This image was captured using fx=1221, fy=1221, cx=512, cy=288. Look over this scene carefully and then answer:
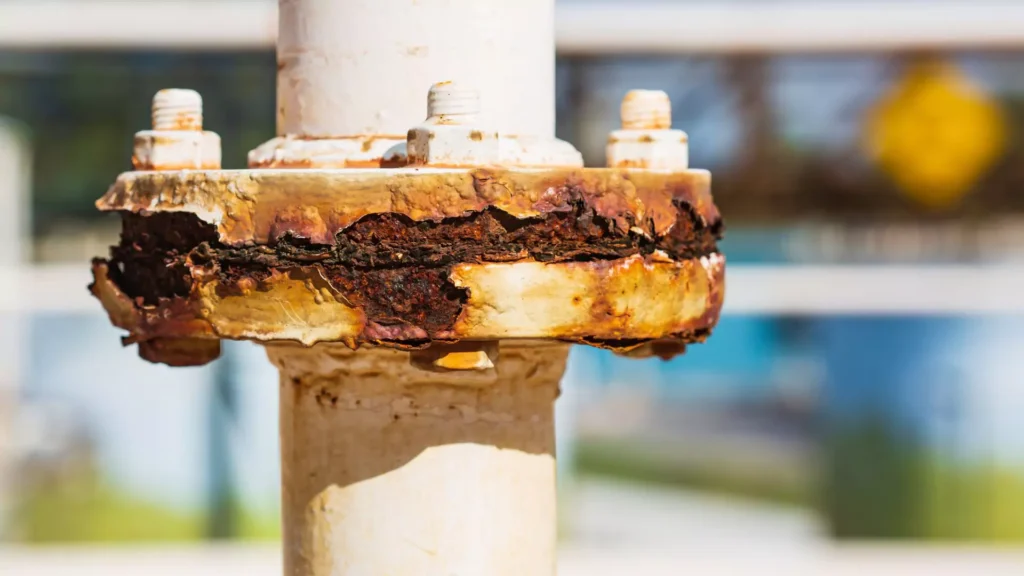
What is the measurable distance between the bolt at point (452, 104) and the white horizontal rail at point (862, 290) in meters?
1.55

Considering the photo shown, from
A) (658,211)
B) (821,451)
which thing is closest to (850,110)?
(821,451)

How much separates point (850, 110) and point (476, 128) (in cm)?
218

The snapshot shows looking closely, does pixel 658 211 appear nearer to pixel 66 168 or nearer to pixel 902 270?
pixel 902 270

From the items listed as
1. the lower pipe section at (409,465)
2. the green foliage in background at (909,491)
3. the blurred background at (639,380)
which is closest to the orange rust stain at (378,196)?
the lower pipe section at (409,465)

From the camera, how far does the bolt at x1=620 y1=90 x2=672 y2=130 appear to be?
86 cm

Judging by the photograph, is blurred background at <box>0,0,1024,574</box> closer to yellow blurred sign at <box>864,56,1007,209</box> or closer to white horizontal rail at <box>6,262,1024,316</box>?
white horizontal rail at <box>6,262,1024,316</box>

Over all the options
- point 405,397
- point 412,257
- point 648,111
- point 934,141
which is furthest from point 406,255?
point 934,141

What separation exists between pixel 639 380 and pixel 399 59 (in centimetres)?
161

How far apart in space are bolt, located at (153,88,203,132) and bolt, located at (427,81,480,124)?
195 millimetres

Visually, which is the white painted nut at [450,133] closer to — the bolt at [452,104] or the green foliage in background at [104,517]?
the bolt at [452,104]

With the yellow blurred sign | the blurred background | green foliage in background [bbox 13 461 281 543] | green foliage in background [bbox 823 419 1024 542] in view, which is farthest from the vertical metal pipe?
the yellow blurred sign

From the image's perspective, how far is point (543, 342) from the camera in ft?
2.52

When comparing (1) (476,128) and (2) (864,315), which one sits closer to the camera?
(1) (476,128)

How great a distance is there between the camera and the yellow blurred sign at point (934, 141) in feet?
8.87
